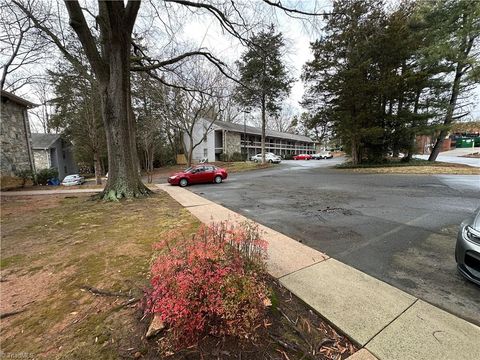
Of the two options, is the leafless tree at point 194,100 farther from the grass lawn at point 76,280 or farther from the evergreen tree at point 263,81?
the grass lawn at point 76,280

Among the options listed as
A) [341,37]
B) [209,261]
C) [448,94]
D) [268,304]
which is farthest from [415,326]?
[448,94]

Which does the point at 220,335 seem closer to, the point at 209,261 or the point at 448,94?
the point at 209,261

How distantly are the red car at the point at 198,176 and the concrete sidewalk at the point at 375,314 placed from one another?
1157 centimetres

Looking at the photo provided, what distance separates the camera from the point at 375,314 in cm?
210

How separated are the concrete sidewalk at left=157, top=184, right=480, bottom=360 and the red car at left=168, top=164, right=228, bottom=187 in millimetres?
11568

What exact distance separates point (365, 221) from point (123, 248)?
508cm

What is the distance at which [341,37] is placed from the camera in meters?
18.5

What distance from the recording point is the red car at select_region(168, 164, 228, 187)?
13.9m

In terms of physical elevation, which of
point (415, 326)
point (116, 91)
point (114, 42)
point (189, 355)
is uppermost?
point (114, 42)

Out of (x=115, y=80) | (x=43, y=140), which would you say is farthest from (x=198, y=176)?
(x=43, y=140)

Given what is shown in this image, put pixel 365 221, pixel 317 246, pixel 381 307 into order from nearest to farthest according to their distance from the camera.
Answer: pixel 381 307, pixel 317 246, pixel 365 221

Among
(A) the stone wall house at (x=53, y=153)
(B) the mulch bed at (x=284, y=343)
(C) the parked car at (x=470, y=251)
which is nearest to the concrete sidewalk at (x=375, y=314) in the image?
(B) the mulch bed at (x=284, y=343)

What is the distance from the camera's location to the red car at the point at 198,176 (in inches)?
546

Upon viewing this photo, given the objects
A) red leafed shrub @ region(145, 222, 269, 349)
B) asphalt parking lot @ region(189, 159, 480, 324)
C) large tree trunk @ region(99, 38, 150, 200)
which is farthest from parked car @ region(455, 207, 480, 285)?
large tree trunk @ region(99, 38, 150, 200)
